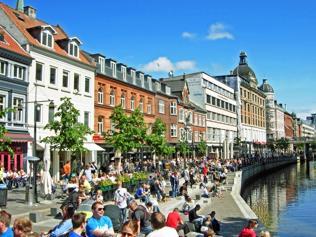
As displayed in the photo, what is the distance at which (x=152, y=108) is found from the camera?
51688 mm

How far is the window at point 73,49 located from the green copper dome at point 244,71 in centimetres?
7102

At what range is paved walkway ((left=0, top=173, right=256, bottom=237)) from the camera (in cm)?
1603

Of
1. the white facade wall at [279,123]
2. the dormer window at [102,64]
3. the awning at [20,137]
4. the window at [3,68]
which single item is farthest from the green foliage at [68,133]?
the white facade wall at [279,123]

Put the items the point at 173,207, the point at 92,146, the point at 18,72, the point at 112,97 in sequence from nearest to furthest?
the point at 173,207 → the point at 18,72 → the point at 92,146 → the point at 112,97

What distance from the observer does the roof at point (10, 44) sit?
Result: 2892 cm

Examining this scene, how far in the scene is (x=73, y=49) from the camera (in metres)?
36.7

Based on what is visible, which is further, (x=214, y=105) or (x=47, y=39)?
(x=214, y=105)

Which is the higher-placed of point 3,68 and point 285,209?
point 3,68

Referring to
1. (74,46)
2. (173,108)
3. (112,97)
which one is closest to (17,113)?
(74,46)

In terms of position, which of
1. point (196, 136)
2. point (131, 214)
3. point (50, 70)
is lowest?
point (131, 214)

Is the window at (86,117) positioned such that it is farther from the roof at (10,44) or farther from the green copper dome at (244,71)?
the green copper dome at (244,71)

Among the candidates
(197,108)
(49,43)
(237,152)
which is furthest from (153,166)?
(237,152)

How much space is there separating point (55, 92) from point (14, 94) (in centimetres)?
481

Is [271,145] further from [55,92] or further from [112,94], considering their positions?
[55,92]
